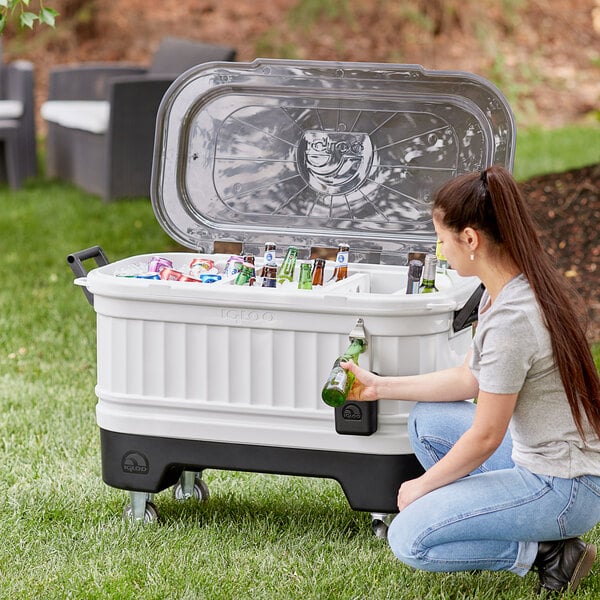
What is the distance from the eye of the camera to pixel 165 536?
255cm

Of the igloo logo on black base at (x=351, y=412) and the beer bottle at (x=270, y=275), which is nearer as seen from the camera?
the igloo logo on black base at (x=351, y=412)

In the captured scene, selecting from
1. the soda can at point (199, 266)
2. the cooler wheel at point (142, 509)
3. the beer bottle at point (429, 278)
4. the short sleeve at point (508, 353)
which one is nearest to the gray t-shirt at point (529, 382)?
the short sleeve at point (508, 353)

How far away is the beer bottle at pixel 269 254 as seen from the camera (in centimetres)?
265

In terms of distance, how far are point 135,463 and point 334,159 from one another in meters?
0.94

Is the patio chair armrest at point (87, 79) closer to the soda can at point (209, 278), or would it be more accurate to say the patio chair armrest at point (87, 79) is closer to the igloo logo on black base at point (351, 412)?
the soda can at point (209, 278)

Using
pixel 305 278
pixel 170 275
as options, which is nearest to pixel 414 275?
pixel 305 278

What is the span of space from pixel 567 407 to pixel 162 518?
3.57 ft

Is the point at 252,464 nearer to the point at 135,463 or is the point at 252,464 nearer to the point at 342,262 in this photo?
the point at 135,463

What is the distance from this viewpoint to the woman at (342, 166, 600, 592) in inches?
82.0

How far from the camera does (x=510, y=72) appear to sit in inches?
388

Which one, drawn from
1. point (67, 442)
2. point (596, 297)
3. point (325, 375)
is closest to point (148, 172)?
point (596, 297)

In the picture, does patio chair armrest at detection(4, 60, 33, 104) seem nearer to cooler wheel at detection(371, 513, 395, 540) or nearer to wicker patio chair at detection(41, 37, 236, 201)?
wicker patio chair at detection(41, 37, 236, 201)

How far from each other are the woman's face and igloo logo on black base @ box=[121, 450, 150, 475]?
0.88 meters

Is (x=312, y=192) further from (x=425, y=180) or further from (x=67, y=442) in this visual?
(x=67, y=442)
